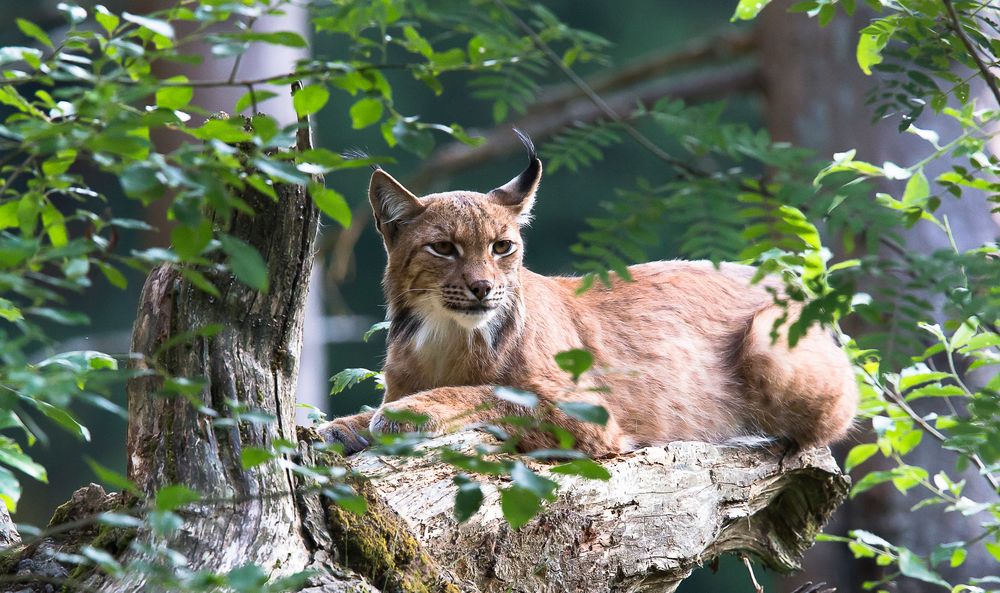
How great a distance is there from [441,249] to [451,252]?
46 mm

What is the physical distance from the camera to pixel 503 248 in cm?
462

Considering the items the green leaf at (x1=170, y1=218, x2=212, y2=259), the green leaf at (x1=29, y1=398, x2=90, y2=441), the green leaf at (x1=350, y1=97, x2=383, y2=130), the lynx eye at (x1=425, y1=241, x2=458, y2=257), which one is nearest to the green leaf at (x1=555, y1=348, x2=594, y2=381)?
the green leaf at (x1=170, y1=218, x2=212, y2=259)

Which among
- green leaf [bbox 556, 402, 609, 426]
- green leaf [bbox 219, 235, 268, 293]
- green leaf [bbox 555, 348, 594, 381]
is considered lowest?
green leaf [bbox 556, 402, 609, 426]

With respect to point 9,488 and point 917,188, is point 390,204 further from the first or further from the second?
point 917,188

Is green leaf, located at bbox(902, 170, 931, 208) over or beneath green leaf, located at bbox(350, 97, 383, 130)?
beneath

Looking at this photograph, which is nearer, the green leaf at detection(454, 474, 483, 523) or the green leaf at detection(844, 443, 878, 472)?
the green leaf at detection(454, 474, 483, 523)

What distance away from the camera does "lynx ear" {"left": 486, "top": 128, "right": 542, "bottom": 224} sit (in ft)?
15.6

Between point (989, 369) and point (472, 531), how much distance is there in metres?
5.43

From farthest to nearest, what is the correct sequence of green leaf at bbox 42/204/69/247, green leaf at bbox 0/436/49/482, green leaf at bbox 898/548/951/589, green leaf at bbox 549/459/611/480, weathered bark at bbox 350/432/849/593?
green leaf at bbox 898/548/951/589
weathered bark at bbox 350/432/849/593
green leaf at bbox 0/436/49/482
green leaf at bbox 42/204/69/247
green leaf at bbox 549/459/611/480

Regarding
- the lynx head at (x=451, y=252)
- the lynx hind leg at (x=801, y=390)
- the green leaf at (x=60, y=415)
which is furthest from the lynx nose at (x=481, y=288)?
the green leaf at (x=60, y=415)

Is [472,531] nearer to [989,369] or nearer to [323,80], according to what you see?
[323,80]

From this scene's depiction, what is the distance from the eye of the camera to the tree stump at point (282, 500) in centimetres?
290

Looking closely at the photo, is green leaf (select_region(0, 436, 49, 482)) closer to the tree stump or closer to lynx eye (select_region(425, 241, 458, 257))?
the tree stump

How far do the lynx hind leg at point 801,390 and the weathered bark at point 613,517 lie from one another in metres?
0.14
